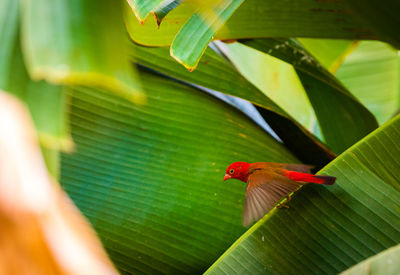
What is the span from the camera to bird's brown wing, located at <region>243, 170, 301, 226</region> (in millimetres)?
744

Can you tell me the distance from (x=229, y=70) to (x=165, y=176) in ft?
0.95

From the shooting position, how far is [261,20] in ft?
2.79

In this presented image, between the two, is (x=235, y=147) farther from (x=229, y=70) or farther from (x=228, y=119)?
(x=229, y=70)

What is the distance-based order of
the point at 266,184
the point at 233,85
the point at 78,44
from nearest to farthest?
1. the point at 78,44
2. the point at 266,184
3. the point at 233,85

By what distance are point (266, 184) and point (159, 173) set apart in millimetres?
220

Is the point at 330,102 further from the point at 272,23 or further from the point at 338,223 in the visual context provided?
the point at 338,223

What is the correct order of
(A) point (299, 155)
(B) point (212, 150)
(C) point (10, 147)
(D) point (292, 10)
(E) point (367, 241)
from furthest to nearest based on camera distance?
(A) point (299, 155) → (B) point (212, 150) → (D) point (292, 10) → (E) point (367, 241) → (C) point (10, 147)

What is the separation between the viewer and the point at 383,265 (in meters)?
0.39

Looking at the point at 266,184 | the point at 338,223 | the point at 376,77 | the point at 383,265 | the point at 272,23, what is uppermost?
the point at 376,77

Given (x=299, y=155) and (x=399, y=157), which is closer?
(x=399, y=157)

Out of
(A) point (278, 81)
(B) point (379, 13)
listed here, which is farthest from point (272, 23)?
(A) point (278, 81)

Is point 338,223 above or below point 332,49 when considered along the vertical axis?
below

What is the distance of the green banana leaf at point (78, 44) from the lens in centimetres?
17

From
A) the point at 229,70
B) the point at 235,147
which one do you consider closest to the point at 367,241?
the point at 235,147
